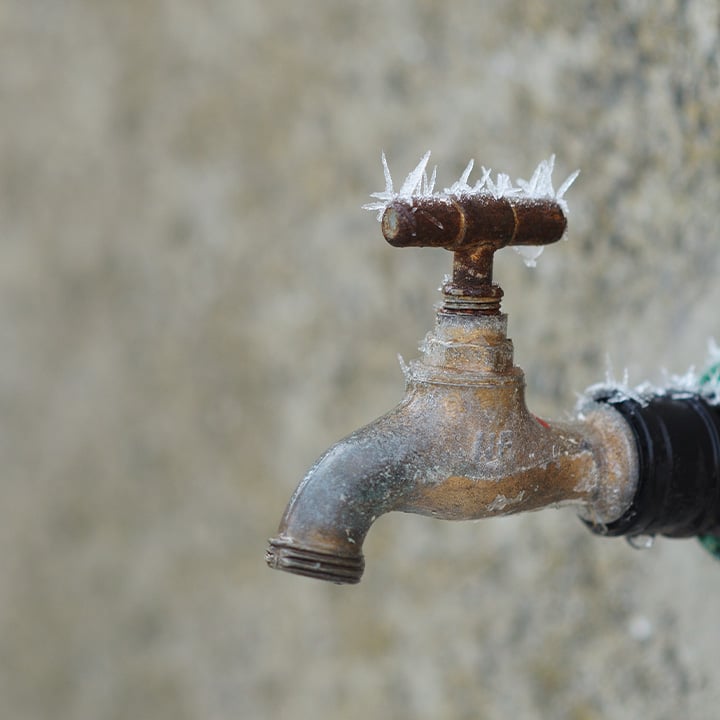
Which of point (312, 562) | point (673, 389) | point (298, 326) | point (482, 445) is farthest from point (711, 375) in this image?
point (298, 326)

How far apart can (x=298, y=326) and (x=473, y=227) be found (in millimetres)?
692

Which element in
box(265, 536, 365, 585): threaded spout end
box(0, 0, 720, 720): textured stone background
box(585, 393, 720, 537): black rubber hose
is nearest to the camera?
box(265, 536, 365, 585): threaded spout end

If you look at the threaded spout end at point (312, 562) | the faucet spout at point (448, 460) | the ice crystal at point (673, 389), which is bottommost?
the threaded spout end at point (312, 562)

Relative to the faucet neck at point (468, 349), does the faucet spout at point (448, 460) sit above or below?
below

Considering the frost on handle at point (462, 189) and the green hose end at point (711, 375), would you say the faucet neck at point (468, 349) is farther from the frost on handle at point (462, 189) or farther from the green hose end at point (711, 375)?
the green hose end at point (711, 375)

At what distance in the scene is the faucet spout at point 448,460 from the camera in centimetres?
42

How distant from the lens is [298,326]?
43.6 inches

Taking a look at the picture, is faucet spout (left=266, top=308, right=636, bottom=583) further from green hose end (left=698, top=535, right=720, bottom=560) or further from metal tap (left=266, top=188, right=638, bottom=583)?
green hose end (left=698, top=535, right=720, bottom=560)

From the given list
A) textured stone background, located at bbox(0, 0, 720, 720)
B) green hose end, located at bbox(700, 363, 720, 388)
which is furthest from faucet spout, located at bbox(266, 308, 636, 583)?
textured stone background, located at bbox(0, 0, 720, 720)

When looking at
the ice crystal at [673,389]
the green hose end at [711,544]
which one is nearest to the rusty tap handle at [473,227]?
the ice crystal at [673,389]

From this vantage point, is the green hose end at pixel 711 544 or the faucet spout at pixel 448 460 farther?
the green hose end at pixel 711 544

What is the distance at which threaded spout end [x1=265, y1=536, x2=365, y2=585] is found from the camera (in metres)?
0.40

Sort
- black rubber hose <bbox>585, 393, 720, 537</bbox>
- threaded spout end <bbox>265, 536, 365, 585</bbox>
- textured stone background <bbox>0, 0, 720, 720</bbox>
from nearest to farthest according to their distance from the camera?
threaded spout end <bbox>265, 536, 365, 585</bbox>
black rubber hose <bbox>585, 393, 720, 537</bbox>
textured stone background <bbox>0, 0, 720, 720</bbox>

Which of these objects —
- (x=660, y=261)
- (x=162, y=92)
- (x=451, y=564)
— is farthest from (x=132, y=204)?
(x=660, y=261)
